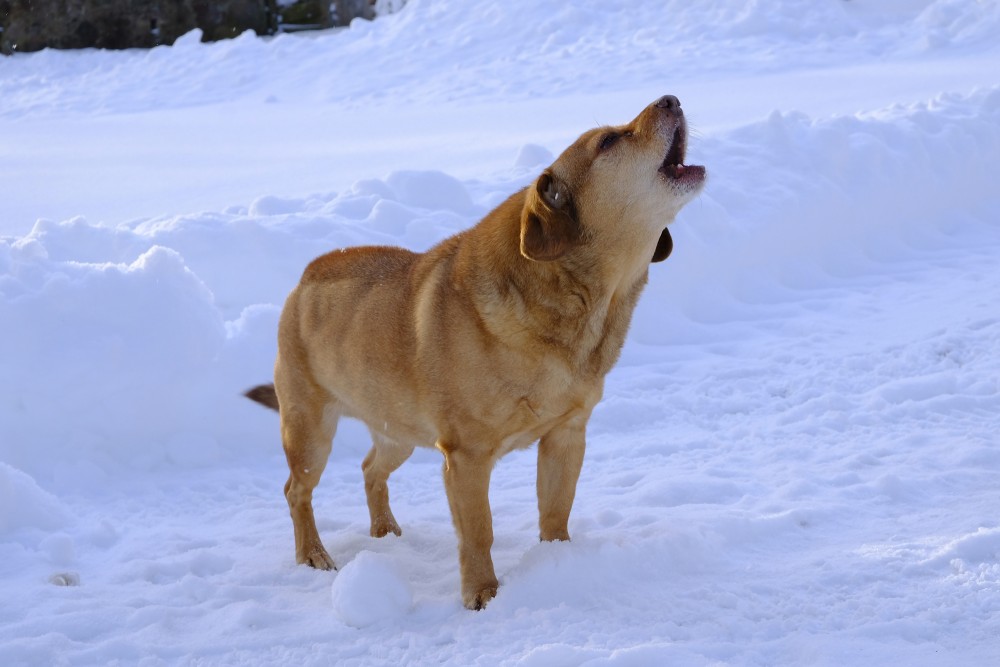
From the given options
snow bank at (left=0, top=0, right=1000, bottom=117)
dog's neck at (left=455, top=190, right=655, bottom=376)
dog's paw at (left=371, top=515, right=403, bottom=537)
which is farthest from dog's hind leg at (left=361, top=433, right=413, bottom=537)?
snow bank at (left=0, top=0, right=1000, bottom=117)

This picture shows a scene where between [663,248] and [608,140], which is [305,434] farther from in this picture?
[608,140]

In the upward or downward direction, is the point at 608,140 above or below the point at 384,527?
above

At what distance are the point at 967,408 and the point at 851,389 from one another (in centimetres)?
67

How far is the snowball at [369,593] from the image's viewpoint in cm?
406

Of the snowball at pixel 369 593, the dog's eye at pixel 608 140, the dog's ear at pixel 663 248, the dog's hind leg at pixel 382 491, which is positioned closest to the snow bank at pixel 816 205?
the dog's hind leg at pixel 382 491

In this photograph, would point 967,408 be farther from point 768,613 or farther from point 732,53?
point 732,53

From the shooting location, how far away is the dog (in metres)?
4.08

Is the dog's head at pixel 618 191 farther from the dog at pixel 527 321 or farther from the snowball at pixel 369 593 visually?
the snowball at pixel 369 593

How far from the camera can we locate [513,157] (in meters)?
10.6

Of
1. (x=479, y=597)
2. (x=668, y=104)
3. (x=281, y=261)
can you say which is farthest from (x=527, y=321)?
(x=281, y=261)

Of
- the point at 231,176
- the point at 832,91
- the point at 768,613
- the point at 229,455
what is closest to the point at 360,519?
the point at 229,455

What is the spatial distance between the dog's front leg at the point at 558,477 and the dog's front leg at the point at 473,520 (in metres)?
0.38

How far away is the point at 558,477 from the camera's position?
15.1ft

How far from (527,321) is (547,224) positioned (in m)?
0.36
